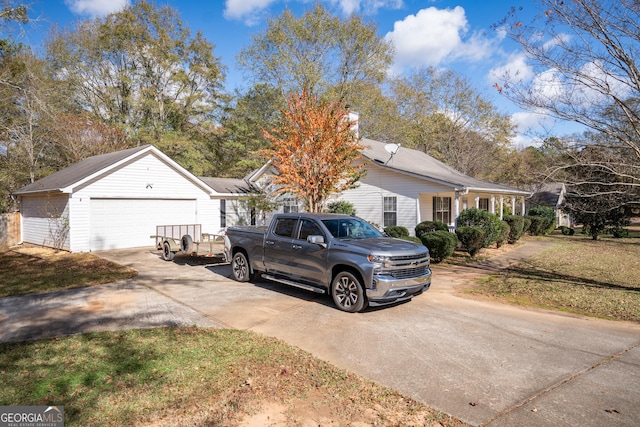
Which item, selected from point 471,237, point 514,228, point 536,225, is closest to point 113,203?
point 471,237

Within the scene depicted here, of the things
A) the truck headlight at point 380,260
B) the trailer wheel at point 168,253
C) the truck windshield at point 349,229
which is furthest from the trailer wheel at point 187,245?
the truck headlight at point 380,260

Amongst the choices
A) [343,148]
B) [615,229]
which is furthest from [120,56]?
[615,229]

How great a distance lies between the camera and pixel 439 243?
1249 centimetres

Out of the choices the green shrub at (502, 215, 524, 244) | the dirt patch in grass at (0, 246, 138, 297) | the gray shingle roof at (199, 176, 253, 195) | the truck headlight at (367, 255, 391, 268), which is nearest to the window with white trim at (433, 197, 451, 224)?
the green shrub at (502, 215, 524, 244)

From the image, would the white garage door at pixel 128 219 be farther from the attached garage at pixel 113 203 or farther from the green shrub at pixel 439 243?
the green shrub at pixel 439 243

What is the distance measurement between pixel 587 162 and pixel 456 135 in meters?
29.8

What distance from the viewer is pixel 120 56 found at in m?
31.6

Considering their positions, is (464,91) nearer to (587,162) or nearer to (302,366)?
(587,162)

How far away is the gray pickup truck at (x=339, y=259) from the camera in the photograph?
6703mm

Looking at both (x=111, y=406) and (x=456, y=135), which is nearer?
(x=111, y=406)

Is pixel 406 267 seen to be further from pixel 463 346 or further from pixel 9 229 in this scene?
pixel 9 229

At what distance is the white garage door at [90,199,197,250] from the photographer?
16.0 m

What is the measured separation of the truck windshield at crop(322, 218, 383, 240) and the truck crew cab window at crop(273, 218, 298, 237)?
83 centimetres

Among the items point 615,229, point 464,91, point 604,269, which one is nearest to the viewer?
point 604,269
